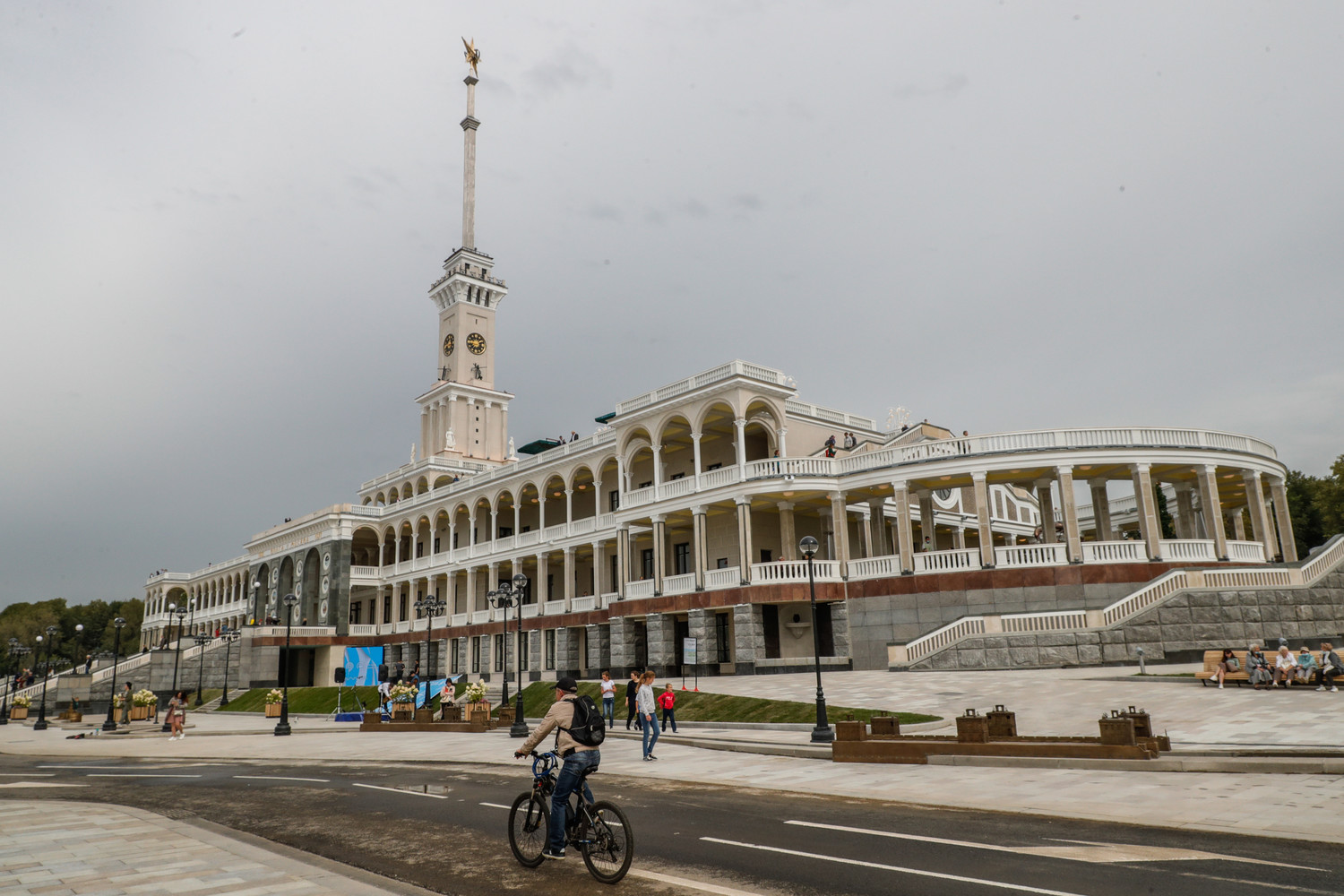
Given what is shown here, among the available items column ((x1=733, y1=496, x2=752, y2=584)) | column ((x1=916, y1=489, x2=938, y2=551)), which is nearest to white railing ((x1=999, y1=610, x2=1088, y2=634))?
column ((x1=733, y1=496, x2=752, y2=584))

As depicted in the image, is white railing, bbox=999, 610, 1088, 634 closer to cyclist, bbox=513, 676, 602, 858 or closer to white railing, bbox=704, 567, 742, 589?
white railing, bbox=704, 567, 742, 589

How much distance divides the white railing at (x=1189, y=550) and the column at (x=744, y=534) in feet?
51.9

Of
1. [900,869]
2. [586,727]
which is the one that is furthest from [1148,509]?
[586,727]

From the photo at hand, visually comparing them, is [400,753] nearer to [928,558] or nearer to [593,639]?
[928,558]

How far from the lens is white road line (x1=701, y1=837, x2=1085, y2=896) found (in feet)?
23.6

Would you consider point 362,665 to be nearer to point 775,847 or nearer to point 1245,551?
point 775,847

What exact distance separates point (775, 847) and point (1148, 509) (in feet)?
98.2

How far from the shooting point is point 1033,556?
3275 centimetres

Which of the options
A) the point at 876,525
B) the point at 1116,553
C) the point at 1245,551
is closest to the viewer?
the point at 1116,553

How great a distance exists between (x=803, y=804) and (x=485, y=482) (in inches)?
1983

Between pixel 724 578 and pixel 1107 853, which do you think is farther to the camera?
pixel 724 578

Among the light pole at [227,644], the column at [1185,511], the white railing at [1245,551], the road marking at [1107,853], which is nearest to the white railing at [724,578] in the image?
the white railing at [1245,551]

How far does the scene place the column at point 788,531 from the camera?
40.6m

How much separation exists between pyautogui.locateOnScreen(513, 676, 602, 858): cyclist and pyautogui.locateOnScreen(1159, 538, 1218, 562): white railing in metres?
30.7
